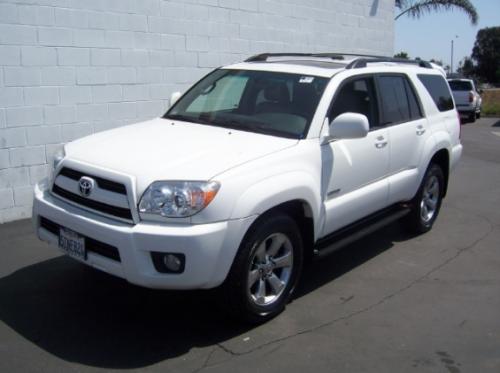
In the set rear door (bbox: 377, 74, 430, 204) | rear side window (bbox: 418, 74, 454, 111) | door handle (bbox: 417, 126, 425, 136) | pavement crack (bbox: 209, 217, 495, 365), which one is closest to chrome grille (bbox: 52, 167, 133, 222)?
pavement crack (bbox: 209, 217, 495, 365)

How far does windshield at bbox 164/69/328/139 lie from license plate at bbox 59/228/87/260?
5.01ft

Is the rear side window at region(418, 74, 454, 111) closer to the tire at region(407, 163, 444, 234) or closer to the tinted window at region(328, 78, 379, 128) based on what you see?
the tire at region(407, 163, 444, 234)

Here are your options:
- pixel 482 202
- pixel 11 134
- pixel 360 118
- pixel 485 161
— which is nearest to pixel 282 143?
pixel 360 118

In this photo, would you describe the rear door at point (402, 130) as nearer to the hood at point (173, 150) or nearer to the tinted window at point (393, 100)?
the tinted window at point (393, 100)

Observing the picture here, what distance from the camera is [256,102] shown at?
5059mm

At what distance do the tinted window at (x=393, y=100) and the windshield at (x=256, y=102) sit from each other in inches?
37.2

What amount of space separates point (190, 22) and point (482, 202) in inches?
188

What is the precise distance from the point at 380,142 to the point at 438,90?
6.06 feet

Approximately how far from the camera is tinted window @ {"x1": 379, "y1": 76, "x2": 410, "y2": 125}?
561 cm

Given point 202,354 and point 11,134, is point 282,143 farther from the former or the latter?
point 11,134

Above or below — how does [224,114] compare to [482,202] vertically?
above

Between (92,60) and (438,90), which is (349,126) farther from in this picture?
(92,60)

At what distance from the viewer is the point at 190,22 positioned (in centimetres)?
816

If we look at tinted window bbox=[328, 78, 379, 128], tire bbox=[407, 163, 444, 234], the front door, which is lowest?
tire bbox=[407, 163, 444, 234]
